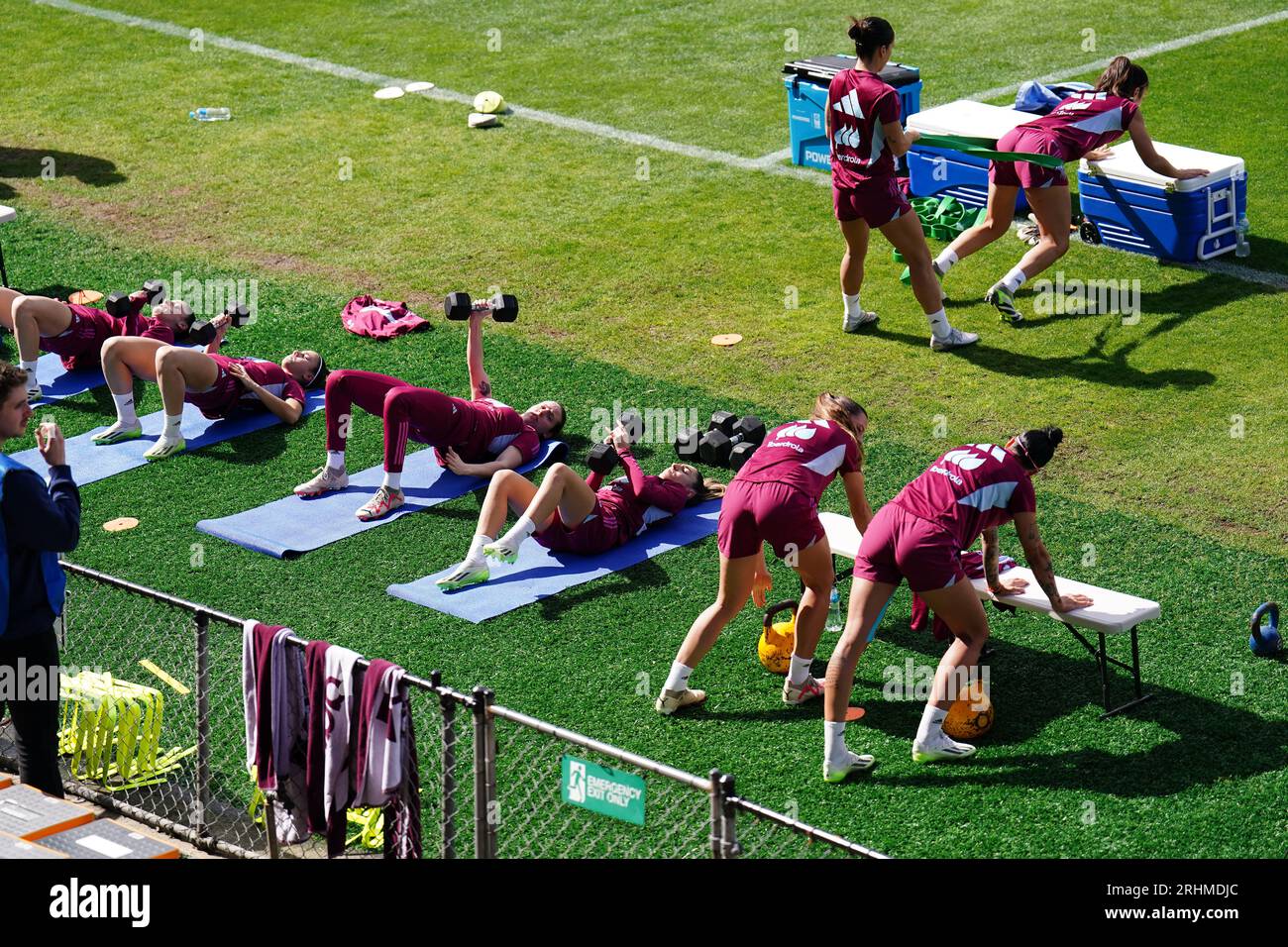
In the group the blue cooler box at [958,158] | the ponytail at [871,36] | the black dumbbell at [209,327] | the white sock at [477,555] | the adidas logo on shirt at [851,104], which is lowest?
the white sock at [477,555]

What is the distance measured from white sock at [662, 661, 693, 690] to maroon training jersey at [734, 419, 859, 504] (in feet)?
3.14

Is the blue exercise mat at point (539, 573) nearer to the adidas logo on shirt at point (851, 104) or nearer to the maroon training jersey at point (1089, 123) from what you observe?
the adidas logo on shirt at point (851, 104)

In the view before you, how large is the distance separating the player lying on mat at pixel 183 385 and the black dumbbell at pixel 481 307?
167 cm

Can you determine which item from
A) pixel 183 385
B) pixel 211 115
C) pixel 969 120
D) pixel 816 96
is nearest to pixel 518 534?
pixel 183 385

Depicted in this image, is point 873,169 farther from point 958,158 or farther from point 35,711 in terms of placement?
point 35,711

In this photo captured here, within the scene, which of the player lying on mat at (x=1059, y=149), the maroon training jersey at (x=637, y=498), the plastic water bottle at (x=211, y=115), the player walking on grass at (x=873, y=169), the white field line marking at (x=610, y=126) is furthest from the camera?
the plastic water bottle at (x=211, y=115)

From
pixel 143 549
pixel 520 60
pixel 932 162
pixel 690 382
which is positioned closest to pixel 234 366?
pixel 143 549

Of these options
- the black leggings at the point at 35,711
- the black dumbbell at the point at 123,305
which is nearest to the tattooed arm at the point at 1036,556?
the black leggings at the point at 35,711

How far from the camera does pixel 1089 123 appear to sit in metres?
13.0

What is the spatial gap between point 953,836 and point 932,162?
8.92 m

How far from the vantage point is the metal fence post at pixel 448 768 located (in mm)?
6191
